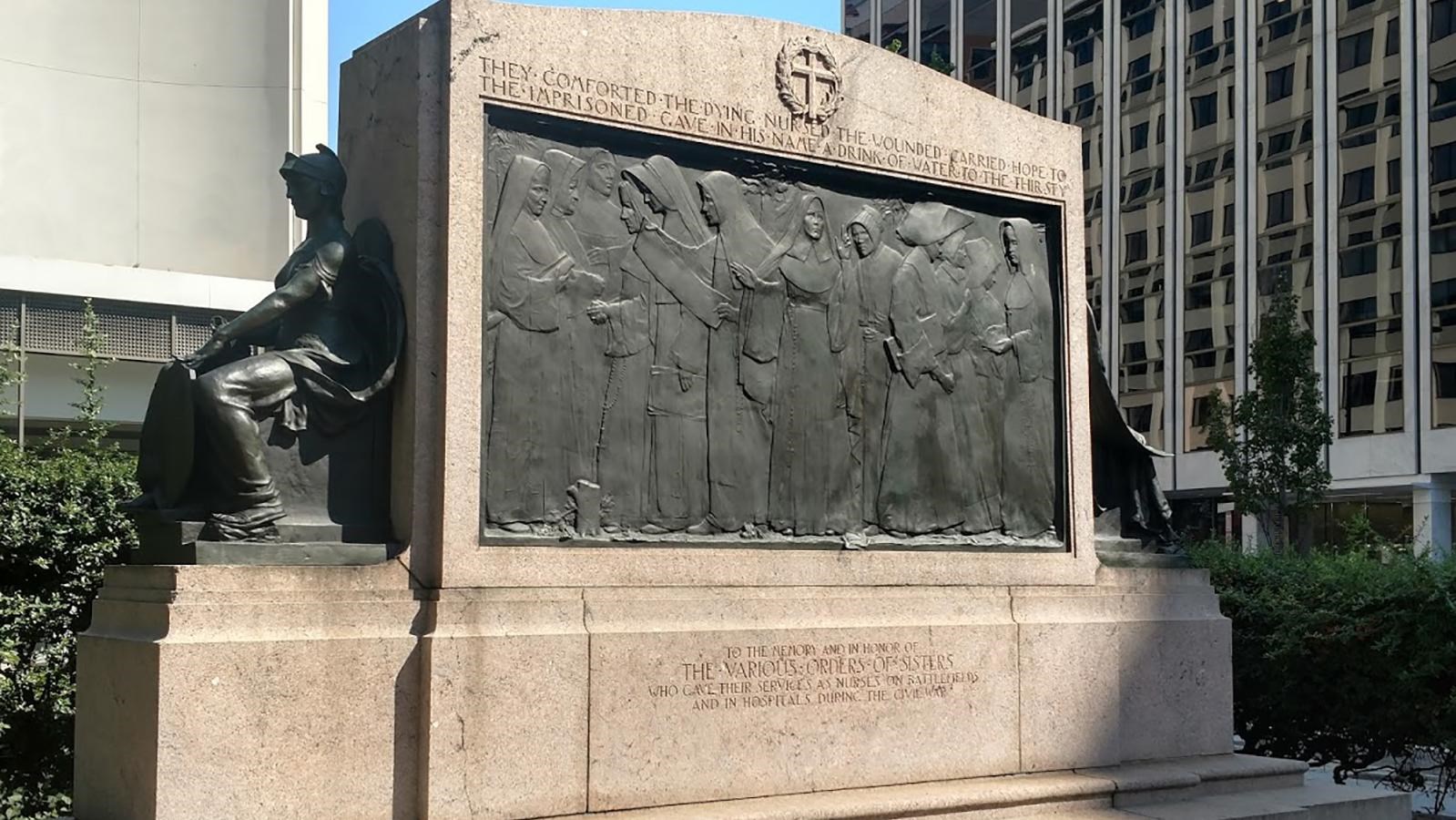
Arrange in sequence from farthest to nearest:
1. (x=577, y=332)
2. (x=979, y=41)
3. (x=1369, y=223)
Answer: (x=979, y=41) → (x=1369, y=223) → (x=577, y=332)

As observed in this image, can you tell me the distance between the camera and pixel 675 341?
32.7 ft

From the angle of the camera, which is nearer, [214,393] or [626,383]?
[214,393]

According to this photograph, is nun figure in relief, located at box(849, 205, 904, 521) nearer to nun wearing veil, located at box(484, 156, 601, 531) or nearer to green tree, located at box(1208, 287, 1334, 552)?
nun wearing veil, located at box(484, 156, 601, 531)

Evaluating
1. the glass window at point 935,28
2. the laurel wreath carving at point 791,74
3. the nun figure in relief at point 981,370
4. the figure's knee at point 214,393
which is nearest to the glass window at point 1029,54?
the glass window at point 935,28

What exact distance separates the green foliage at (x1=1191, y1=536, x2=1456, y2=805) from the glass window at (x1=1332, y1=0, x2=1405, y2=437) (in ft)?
95.8

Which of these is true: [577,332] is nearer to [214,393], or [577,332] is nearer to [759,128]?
[759,128]

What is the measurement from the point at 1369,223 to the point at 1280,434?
1295 centimetres

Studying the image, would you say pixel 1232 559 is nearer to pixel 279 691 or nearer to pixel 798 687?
pixel 798 687

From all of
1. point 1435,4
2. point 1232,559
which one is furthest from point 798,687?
point 1435,4

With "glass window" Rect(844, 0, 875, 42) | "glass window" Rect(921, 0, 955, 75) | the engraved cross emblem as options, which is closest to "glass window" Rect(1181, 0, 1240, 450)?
"glass window" Rect(921, 0, 955, 75)

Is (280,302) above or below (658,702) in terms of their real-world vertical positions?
above

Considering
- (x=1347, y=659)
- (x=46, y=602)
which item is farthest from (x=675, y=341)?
(x=1347, y=659)

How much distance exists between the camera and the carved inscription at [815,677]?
31.0 ft

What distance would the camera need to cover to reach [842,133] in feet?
35.3
